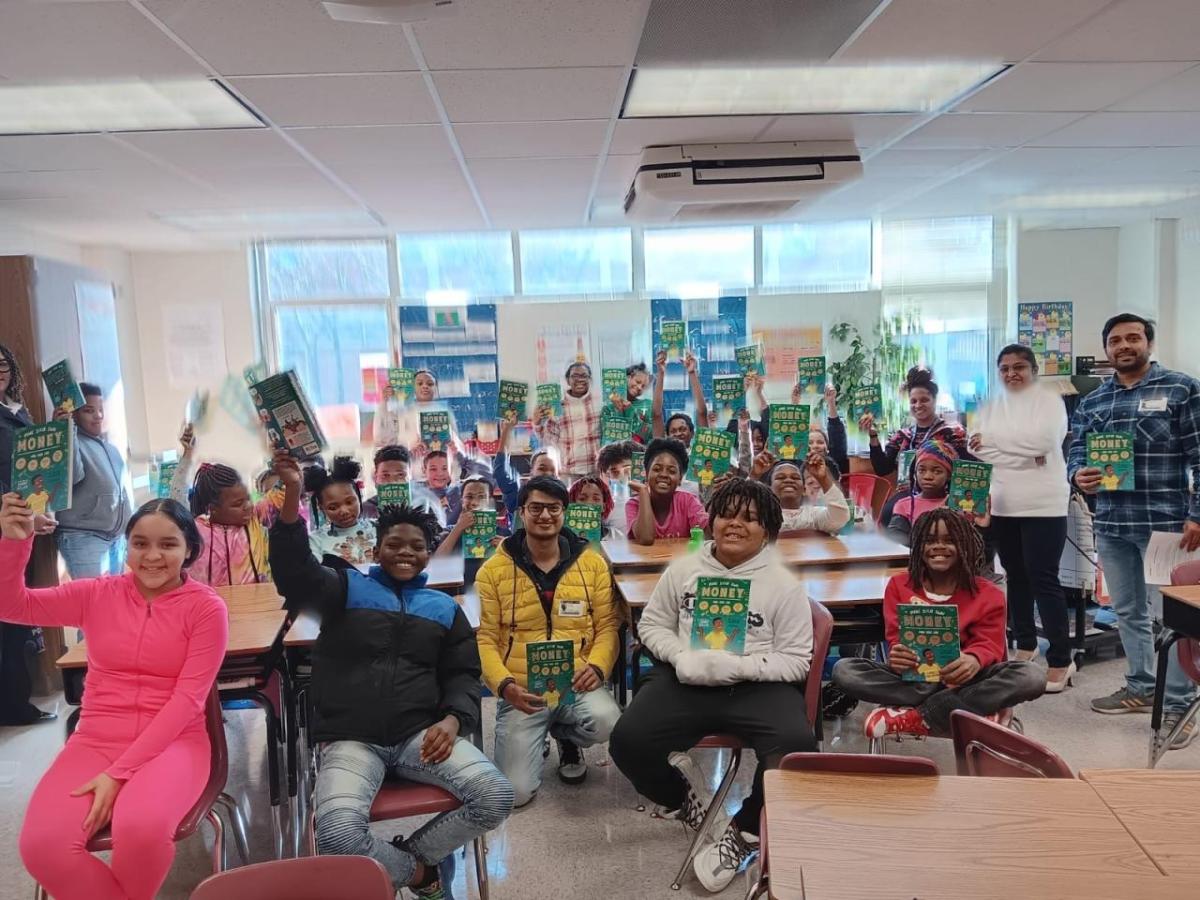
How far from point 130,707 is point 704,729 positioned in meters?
1.50

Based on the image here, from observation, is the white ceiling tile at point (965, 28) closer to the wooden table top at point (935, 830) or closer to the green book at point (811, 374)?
the green book at point (811, 374)

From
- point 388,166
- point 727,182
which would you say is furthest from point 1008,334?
point 388,166

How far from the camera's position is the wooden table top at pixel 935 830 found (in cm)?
129

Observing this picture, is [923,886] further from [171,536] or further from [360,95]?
[360,95]

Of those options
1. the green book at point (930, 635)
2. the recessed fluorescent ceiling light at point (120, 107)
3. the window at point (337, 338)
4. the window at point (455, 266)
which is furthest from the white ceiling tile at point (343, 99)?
the window at point (337, 338)

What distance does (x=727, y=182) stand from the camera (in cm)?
391

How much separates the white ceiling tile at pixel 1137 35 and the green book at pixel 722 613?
1.90 meters

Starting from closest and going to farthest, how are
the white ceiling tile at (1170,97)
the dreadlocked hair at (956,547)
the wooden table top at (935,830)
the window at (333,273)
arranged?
the wooden table top at (935,830) < the dreadlocked hair at (956,547) < the white ceiling tile at (1170,97) < the window at (333,273)

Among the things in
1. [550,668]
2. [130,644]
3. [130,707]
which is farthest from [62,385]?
[550,668]

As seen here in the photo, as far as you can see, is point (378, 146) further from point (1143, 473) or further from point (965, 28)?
point (1143, 473)

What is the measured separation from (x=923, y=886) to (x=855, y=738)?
198 cm

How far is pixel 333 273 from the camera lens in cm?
639

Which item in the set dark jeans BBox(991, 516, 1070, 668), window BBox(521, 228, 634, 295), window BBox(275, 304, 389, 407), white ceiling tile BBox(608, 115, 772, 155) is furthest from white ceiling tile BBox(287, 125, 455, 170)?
dark jeans BBox(991, 516, 1070, 668)

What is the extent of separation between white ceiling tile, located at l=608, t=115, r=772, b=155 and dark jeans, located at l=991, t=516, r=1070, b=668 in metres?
2.04
